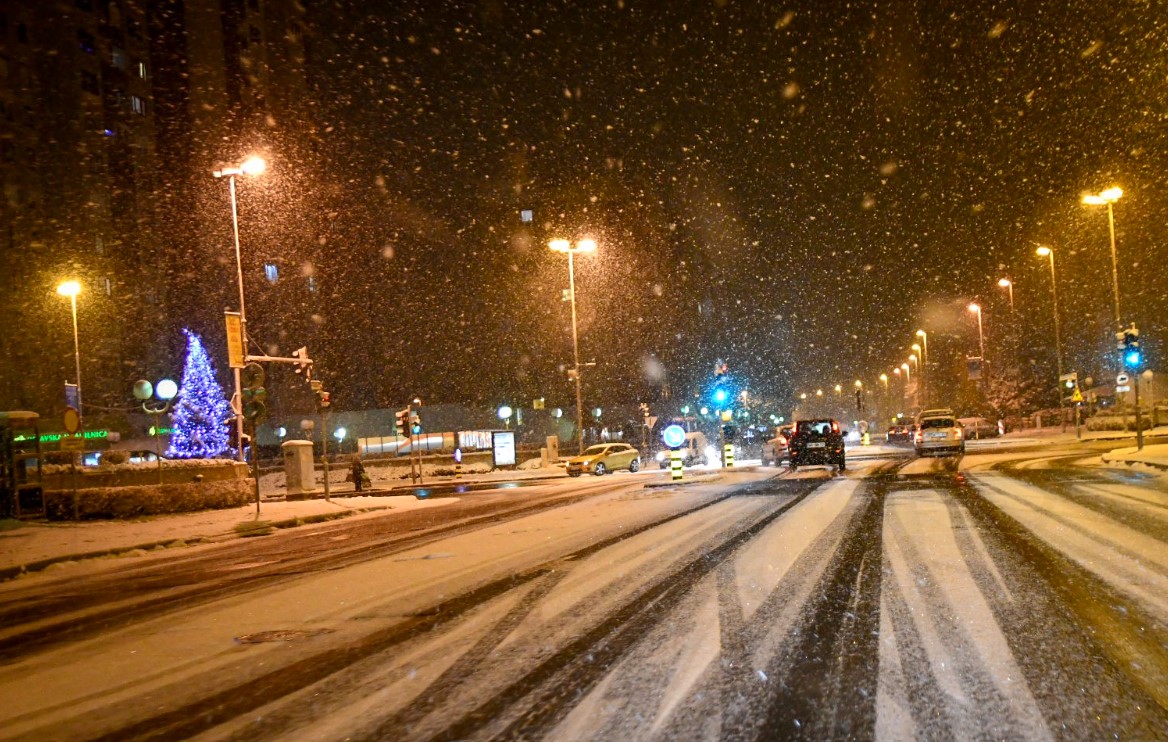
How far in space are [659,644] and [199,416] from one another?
42.7 metres

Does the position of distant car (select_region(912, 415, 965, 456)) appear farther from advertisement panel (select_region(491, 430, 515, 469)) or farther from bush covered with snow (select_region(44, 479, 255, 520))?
bush covered with snow (select_region(44, 479, 255, 520))

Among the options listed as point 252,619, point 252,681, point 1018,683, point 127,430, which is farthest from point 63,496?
point 127,430

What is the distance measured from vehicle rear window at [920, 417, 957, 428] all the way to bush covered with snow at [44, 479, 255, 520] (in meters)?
27.5

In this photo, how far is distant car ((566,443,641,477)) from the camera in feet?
122

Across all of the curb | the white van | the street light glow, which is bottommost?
the white van

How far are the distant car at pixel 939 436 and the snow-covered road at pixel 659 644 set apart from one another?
24.1 metres

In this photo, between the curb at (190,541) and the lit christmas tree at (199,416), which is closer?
the curb at (190,541)

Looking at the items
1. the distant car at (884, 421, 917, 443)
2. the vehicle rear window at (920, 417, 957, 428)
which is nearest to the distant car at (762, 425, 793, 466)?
the vehicle rear window at (920, 417, 957, 428)

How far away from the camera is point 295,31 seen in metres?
81.6

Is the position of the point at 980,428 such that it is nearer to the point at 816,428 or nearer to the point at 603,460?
the point at 603,460

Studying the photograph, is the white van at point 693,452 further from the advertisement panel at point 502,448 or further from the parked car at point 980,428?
the parked car at point 980,428

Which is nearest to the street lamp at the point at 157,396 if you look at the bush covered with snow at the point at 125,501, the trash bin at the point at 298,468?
the trash bin at the point at 298,468

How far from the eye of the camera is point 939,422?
3650 centimetres

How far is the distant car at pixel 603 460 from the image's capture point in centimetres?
3722
